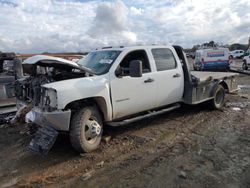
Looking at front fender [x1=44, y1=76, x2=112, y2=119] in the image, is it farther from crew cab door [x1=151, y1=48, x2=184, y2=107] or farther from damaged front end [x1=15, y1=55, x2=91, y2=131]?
crew cab door [x1=151, y1=48, x2=184, y2=107]

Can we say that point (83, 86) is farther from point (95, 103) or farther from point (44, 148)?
point (44, 148)

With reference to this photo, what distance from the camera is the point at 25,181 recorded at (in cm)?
414

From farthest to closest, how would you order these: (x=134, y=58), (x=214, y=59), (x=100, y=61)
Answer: (x=214, y=59), (x=134, y=58), (x=100, y=61)

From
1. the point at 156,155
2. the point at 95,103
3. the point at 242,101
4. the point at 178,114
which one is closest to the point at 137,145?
the point at 156,155

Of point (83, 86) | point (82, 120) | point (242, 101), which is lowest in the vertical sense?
point (242, 101)

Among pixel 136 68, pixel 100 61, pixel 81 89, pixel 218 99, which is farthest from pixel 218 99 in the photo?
pixel 81 89

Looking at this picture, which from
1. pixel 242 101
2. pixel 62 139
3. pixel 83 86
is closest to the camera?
pixel 83 86

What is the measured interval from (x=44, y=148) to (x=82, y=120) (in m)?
0.79

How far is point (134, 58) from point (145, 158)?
230 centimetres

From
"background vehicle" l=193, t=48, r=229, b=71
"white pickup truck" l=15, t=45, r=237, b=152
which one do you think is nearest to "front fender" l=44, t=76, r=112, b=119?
"white pickup truck" l=15, t=45, r=237, b=152

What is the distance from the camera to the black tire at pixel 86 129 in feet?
15.8

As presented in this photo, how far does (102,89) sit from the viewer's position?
16.8ft

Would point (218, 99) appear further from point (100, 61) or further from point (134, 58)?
point (100, 61)

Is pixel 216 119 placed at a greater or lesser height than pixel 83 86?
lesser
